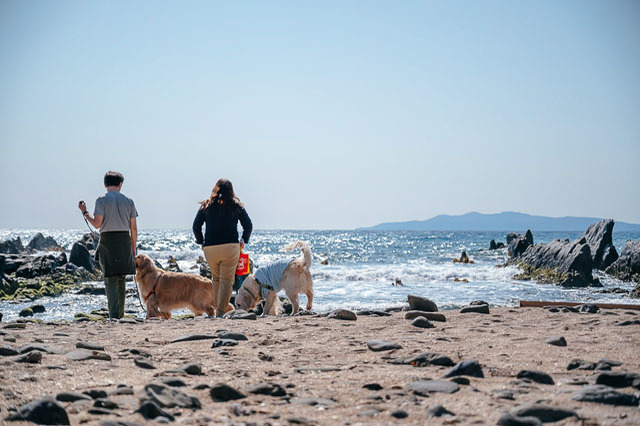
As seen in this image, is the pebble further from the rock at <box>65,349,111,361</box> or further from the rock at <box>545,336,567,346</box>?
the rock at <box>65,349,111,361</box>

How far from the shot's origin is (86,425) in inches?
110

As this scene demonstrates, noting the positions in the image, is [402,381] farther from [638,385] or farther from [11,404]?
[11,404]

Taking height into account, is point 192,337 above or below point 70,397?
below

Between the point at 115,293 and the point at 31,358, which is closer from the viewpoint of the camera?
the point at 31,358

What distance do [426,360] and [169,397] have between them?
6.47 ft

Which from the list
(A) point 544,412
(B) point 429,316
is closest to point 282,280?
(B) point 429,316

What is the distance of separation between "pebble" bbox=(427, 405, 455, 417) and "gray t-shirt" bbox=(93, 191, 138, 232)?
621cm

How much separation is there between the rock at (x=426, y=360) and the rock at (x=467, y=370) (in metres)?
0.37

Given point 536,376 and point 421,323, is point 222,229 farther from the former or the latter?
point 536,376

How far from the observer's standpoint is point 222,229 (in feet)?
27.7

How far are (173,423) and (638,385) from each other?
8.81ft

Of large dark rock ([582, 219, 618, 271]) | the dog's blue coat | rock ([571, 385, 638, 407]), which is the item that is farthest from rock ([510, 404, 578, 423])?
large dark rock ([582, 219, 618, 271])

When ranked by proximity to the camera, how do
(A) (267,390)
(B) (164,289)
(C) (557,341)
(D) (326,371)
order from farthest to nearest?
1. (B) (164,289)
2. (C) (557,341)
3. (D) (326,371)
4. (A) (267,390)

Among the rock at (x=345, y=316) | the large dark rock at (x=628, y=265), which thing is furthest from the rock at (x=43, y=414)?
the large dark rock at (x=628, y=265)
